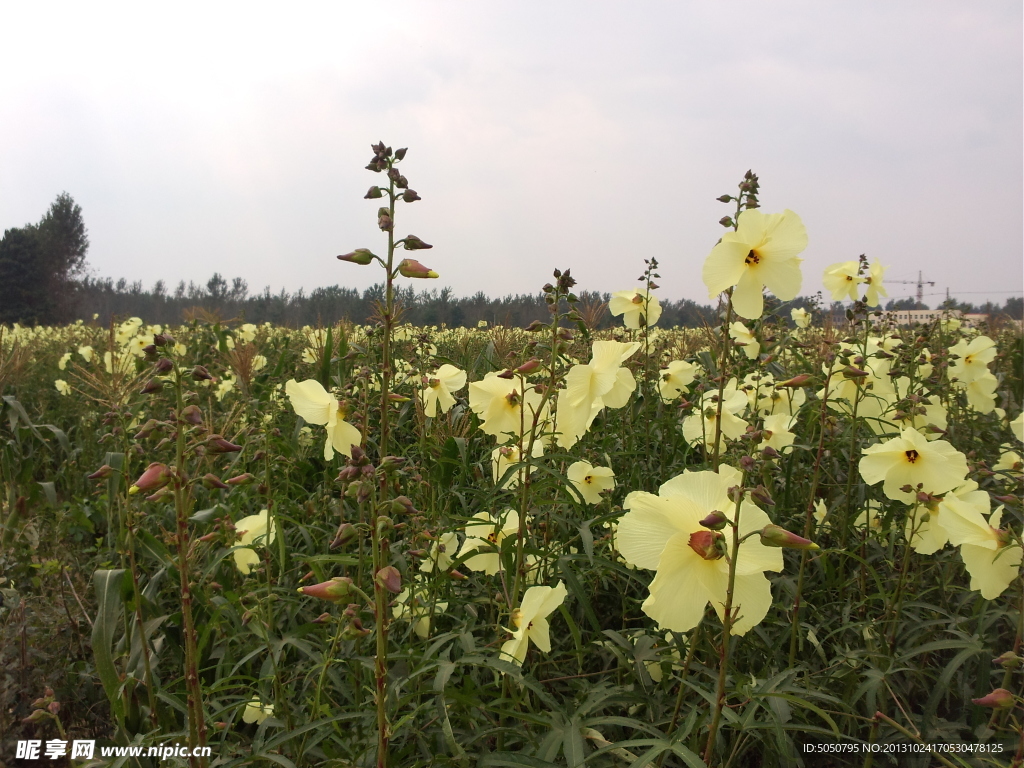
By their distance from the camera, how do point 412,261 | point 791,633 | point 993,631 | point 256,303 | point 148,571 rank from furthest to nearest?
point 256,303 → point 148,571 → point 993,631 → point 791,633 → point 412,261

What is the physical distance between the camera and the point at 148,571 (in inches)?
129

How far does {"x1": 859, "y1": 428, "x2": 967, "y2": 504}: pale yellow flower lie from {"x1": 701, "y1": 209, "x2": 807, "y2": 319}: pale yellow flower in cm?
64

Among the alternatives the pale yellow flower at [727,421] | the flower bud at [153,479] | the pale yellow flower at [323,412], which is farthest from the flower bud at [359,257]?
the pale yellow flower at [727,421]

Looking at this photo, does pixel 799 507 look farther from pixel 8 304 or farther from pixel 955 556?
pixel 8 304

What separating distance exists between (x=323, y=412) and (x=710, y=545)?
118 cm

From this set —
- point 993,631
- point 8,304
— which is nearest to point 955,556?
point 993,631

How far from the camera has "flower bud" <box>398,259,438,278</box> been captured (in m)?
1.51

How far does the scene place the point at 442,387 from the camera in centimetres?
273

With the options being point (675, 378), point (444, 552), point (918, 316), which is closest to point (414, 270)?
point (444, 552)

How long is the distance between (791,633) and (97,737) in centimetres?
248

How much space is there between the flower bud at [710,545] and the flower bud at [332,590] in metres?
0.62

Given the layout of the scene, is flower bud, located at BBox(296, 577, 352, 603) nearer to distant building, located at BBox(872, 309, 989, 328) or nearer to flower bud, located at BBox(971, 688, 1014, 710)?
flower bud, located at BBox(971, 688, 1014, 710)

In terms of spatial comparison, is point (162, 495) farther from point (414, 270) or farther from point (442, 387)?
point (442, 387)

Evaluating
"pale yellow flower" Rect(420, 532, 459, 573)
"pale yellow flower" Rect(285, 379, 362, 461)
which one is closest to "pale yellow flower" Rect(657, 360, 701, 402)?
"pale yellow flower" Rect(420, 532, 459, 573)
